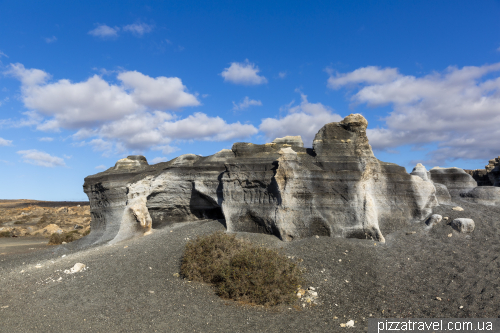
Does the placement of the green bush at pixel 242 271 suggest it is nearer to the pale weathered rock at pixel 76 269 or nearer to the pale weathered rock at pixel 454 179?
the pale weathered rock at pixel 76 269

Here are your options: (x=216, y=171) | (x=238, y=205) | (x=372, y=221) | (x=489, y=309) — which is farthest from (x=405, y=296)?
(x=216, y=171)

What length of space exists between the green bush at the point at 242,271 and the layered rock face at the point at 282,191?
8.81 feet

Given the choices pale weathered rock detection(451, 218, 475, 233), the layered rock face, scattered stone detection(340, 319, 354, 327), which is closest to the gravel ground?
scattered stone detection(340, 319, 354, 327)

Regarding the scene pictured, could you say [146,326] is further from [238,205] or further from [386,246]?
[386,246]

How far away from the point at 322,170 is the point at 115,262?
816 centimetres

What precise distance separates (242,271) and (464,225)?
9167 millimetres

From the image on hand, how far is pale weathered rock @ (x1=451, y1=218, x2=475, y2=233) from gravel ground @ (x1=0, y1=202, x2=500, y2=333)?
0.27 meters

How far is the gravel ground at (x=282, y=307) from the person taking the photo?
764 centimetres

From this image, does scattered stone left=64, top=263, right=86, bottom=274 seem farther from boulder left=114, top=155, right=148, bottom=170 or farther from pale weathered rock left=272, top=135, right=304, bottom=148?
pale weathered rock left=272, top=135, right=304, bottom=148

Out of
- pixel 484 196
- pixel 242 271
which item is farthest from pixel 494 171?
pixel 242 271

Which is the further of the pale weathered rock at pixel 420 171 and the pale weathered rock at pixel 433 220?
the pale weathered rock at pixel 420 171

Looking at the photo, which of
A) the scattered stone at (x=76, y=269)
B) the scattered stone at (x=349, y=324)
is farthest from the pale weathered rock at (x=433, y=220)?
the scattered stone at (x=76, y=269)

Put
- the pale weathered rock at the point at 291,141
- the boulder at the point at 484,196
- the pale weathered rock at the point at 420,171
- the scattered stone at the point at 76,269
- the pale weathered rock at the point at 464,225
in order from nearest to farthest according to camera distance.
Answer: the scattered stone at the point at 76,269 → the pale weathered rock at the point at 464,225 → the pale weathered rock at the point at 291,141 → the boulder at the point at 484,196 → the pale weathered rock at the point at 420,171

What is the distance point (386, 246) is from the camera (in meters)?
11.6
